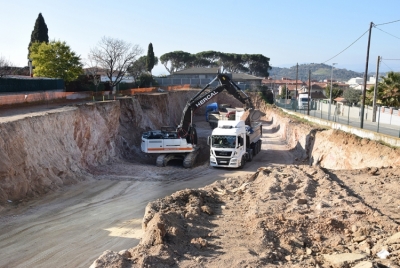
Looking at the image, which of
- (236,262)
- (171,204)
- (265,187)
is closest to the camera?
(236,262)

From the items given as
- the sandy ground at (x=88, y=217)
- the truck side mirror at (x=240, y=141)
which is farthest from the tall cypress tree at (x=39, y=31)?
the truck side mirror at (x=240, y=141)

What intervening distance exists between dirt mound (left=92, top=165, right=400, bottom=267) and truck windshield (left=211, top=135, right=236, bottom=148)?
11.5 m

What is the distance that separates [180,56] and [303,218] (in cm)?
10810

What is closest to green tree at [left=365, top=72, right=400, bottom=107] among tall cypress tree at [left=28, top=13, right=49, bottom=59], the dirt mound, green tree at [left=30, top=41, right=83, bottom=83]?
the dirt mound

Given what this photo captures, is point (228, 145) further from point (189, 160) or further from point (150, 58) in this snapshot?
point (150, 58)

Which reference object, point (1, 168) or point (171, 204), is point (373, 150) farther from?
point (1, 168)

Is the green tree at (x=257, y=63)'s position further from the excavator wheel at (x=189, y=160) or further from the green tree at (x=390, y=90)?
the excavator wheel at (x=189, y=160)

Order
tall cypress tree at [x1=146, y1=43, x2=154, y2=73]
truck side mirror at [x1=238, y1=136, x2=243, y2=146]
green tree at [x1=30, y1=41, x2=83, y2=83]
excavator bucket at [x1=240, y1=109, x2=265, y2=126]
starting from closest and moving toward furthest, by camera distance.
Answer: truck side mirror at [x1=238, y1=136, x2=243, y2=146] → excavator bucket at [x1=240, y1=109, x2=265, y2=126] → green tree at [x1=30, y1=41, x2=83, y2=83] → tall cypress tree at [x1=146, y1=43, x2=154, y2=73]

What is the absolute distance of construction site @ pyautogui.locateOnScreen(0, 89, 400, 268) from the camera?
9.88m

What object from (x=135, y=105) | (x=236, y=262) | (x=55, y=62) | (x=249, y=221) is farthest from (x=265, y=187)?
(x=55, y=62)

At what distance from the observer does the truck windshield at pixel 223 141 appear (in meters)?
26.6

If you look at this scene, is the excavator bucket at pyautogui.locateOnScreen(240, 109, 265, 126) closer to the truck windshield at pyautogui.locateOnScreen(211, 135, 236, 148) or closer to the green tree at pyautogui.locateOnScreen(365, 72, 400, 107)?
the truck windshield at pyautogui.locateOnScreen(211, 135, 236, 148)

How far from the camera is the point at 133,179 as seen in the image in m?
24.5

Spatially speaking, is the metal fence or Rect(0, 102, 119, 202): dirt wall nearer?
Rect(0, 102, 119, 202): dirt wall
